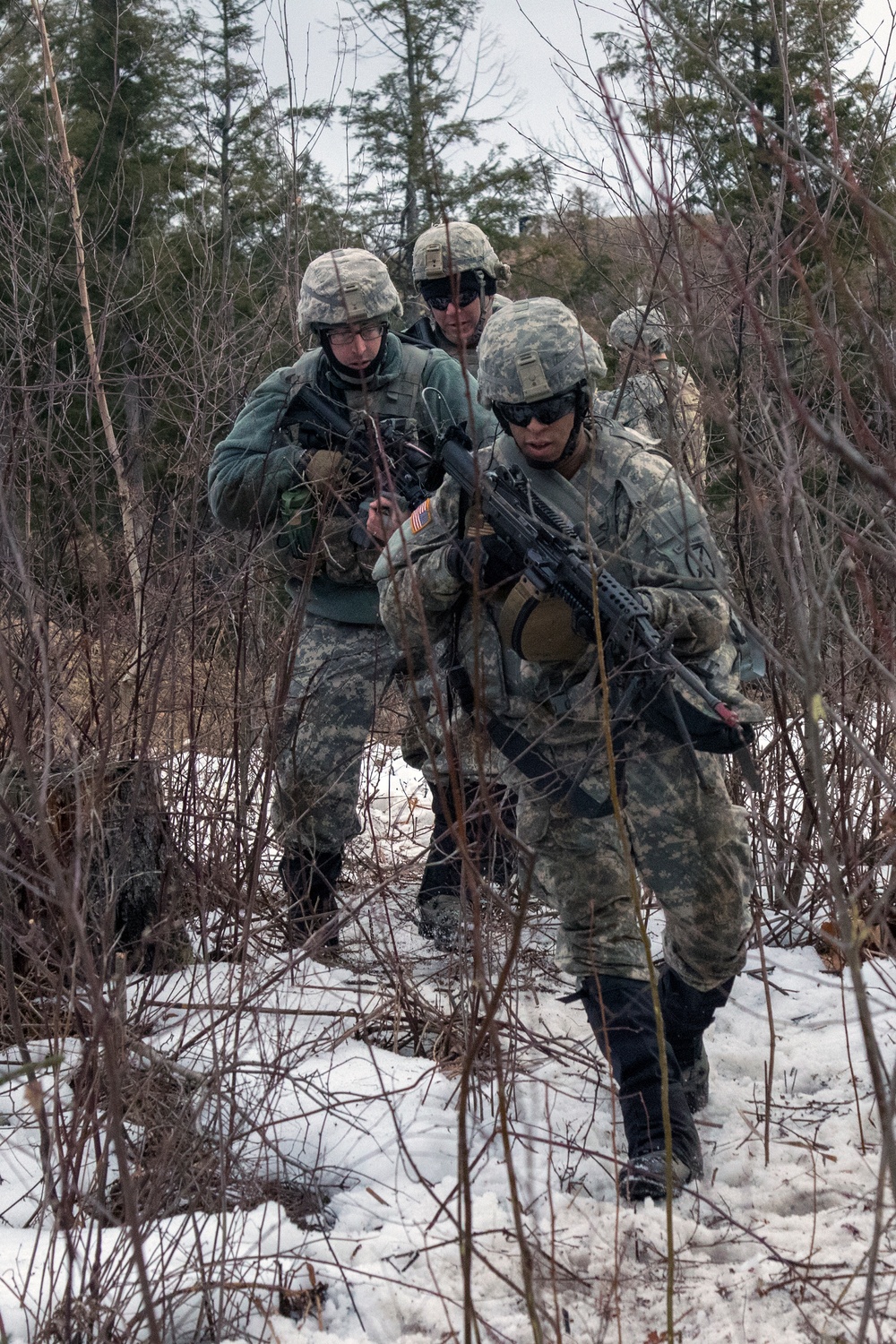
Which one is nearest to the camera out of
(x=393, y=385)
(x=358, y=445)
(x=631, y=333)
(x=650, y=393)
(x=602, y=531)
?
(x=602, y=531)

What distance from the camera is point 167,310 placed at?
632 cm

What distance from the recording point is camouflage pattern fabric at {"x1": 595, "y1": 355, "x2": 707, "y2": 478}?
334 centimetres

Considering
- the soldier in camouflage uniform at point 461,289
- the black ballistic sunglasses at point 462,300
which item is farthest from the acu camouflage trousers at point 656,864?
the black ballistic sunglasses at point 462,300

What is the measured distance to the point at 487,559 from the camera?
294 cm

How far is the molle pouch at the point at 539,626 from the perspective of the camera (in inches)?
112

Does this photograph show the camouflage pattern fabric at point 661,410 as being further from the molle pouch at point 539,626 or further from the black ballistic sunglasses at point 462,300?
the black ballistic sunglasses at point 462,300

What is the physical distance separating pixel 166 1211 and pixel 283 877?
197 centimetres

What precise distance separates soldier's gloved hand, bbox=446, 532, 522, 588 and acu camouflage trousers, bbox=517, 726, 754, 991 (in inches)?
17.5

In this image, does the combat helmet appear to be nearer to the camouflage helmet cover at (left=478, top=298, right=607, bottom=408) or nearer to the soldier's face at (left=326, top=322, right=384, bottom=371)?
the soldier's face at (left=326, top=322, right=384, bottom=371)

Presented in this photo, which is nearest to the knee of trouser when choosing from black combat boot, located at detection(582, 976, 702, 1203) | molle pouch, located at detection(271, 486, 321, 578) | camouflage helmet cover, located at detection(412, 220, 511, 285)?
black combat boot, located at detection(582, 976, 702, 1203)

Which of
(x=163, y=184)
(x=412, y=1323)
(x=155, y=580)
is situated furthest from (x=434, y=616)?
(x=163, y=184)

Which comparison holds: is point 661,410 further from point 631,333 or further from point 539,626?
point 539,626

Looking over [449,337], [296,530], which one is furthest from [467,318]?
[296,530]

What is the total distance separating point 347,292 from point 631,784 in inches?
73.4
